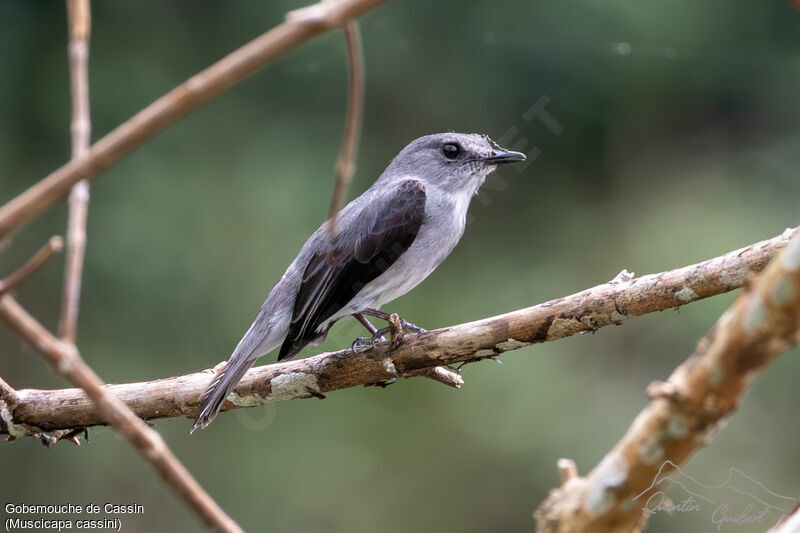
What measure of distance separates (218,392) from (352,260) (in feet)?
2.71

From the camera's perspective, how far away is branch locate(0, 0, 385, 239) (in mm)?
874

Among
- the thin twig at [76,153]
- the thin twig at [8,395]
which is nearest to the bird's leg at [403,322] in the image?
the thin twig at [8,395]

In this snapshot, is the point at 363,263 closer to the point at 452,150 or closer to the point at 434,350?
the point at 434,350

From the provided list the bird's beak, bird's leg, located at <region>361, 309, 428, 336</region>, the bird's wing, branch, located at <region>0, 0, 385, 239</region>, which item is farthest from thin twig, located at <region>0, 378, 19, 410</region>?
branch, located at <region>0, 0, 385, 239</region>

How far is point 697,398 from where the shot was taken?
986 mm

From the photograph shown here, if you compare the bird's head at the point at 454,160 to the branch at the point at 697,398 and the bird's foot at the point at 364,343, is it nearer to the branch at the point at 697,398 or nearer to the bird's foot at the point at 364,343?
the bird's foot at the point at 364,343

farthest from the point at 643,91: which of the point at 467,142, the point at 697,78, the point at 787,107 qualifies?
the point at 467,142

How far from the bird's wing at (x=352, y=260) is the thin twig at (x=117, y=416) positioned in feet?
8.69

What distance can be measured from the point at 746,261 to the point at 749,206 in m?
4.64

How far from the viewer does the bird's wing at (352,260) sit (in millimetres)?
3629

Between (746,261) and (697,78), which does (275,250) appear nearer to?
(697,78)

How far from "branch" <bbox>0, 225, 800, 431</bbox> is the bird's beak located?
4.18ft

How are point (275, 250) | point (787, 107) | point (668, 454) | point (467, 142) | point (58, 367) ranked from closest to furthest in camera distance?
point (58, 367), point (668, 454), point (467, 142), point (275, 250), point (787, 107)

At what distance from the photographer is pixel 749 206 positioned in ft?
22.9
